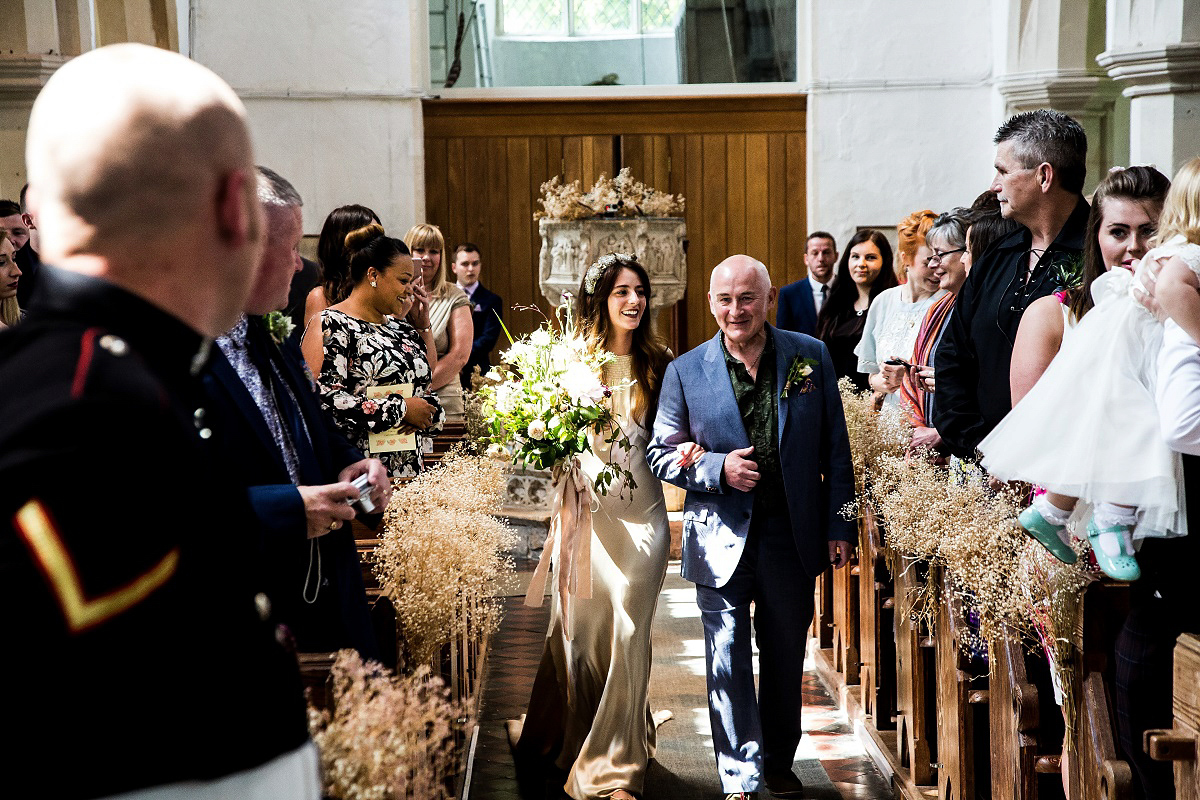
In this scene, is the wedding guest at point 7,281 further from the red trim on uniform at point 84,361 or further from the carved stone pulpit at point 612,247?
the carved stone pulpit at point 612,247

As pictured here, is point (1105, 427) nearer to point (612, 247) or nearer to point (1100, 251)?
point (1100, 251)

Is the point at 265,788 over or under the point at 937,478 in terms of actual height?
over

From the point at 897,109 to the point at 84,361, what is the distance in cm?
1137

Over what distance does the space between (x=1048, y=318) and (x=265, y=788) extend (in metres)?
2.94

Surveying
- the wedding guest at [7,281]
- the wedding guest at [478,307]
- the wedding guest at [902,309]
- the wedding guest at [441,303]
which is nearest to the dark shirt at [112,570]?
the wedding guest at [7,281]

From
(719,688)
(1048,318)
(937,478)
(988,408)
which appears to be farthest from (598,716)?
(1048,318)

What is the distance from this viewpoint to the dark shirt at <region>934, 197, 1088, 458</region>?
4086 mm

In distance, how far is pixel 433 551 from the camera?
374 centimetres

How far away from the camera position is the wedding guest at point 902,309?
6070 millimetres

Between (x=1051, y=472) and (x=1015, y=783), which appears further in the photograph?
(x=1015, y=783)

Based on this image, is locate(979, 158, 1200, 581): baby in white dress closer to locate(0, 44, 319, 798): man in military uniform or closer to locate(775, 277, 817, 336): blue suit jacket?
locate(0, 44, 319, 798): man in military uniform

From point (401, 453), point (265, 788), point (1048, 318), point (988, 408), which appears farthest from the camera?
point (401, 453)

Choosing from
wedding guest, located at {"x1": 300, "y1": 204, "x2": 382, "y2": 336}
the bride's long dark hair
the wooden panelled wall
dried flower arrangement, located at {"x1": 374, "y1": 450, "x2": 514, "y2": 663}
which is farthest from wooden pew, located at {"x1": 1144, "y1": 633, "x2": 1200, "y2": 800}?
the wooden panelled wall

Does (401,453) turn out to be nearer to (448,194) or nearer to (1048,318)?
(1048,318)
